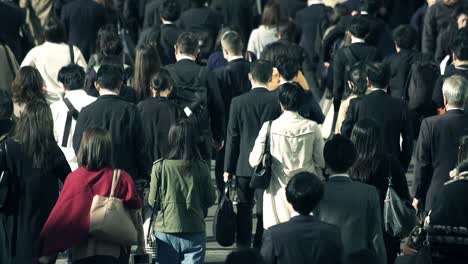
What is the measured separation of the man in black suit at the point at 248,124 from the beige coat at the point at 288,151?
2.35 ft

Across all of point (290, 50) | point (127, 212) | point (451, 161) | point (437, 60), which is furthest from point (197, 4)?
point (127, 212)

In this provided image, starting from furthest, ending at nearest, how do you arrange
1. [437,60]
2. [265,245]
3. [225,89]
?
[437,60], [225,89], [265,245]

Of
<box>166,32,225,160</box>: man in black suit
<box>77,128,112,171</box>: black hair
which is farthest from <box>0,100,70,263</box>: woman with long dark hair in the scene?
<box>166,32,225,160</box>: man in black suit

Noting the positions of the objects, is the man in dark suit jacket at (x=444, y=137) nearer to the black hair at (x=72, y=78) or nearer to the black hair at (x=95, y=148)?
the black hair at (x=72, y=78)

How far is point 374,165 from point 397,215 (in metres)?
0.38

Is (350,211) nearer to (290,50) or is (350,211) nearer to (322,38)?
A: (290,50)

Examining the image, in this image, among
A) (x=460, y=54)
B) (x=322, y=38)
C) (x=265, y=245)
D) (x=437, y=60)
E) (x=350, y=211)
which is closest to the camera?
(x=265, y=245)

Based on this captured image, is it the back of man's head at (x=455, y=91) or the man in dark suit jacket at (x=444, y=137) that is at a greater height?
the back of man's head at (x=455, y=91)

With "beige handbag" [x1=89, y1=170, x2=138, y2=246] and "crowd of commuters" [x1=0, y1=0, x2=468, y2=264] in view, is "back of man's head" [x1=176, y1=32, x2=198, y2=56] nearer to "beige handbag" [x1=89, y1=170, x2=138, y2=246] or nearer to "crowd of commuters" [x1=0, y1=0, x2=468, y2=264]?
"crowd of commuters" [x1=0, y1=0, x2=468, y2=264]

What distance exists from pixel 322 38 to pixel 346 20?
1.09 m

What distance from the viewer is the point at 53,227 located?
10000 mm

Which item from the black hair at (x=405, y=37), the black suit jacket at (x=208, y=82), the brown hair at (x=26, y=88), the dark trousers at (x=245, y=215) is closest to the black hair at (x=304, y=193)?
the brown hair at (x=26, y=88)

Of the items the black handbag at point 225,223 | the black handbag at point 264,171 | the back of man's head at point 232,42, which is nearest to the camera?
the black handbag at point 264,171

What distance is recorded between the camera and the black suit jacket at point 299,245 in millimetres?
8773
